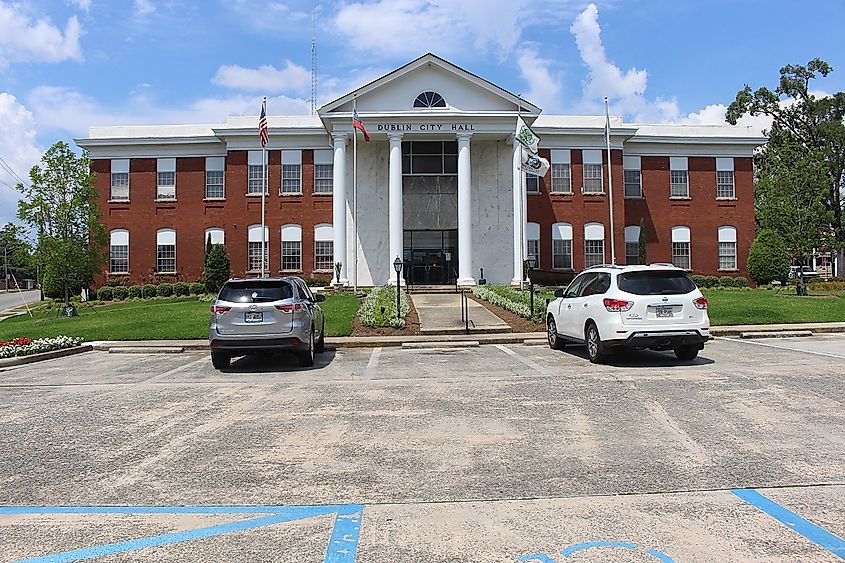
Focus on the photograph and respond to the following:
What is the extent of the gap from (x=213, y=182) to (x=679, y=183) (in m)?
26.5

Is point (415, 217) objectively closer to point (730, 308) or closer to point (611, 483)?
point (730, 308)

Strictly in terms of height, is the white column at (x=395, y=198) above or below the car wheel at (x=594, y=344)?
above

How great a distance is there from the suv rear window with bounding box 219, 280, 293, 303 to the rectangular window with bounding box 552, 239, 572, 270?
26.9m

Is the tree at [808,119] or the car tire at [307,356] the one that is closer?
the car tire at [307,356]

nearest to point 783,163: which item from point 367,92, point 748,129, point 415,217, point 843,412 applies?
point 748,129

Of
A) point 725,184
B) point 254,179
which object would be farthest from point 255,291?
point 725,184

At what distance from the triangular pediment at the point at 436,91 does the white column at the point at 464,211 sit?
2.41m

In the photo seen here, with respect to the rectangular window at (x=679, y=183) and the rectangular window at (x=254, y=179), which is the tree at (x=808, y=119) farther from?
the rectangular window at (x=254, y=179)

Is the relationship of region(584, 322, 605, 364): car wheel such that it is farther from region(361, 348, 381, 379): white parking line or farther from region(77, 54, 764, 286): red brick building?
region(77, 54, 764, 286): red brick building

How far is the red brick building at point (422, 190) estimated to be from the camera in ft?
112

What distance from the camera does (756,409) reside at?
8.09m

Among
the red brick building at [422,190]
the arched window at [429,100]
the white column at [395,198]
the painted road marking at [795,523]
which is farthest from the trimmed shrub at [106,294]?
the painted road marking at [795,523]

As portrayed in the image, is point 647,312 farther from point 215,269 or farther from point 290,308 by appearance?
point 215,269

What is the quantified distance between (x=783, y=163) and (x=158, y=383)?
3242cm
